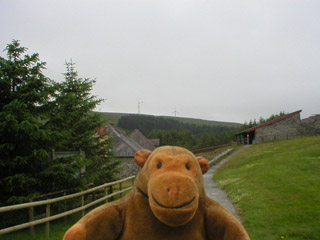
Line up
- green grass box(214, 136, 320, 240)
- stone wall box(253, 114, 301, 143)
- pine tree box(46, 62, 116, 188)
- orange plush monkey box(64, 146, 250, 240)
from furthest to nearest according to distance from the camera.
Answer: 1. stone wall box(253, 114, 301, 143)
2. pine tree box(46, 62, 116, 188)
3. green grass box(214, 136, 320, 240)
4. orange plush monkey box(64, 146, 250, 240)

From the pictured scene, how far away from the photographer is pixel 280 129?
116 feet

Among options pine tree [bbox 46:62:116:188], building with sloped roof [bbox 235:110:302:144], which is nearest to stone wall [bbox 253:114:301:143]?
building with sloped roof [bbox 235:110:302:144]

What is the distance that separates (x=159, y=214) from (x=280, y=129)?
3663cm

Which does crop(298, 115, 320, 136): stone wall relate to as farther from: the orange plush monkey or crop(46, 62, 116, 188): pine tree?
the orange plush monkey

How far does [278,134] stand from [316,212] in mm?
31184

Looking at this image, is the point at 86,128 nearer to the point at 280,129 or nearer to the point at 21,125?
the point at 21,125

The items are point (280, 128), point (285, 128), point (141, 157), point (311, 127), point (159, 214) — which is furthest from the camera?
point (280, 128)

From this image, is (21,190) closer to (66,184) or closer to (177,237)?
(66,184)

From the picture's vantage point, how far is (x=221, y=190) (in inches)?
472

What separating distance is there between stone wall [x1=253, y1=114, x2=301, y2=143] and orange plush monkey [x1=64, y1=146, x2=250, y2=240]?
112ft

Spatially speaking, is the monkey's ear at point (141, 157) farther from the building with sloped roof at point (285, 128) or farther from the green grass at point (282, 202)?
the building with sloped roof at point (285, 128)

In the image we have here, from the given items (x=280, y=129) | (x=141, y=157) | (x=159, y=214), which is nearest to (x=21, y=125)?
(x=141, y=157)

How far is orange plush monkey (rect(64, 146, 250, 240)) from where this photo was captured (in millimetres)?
2365

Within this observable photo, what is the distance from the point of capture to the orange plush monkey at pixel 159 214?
2365 mm
